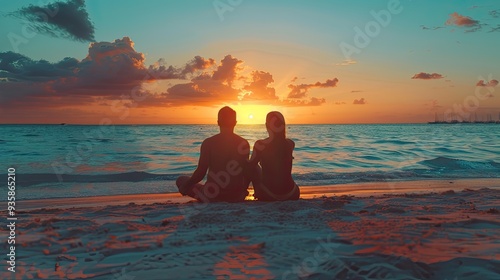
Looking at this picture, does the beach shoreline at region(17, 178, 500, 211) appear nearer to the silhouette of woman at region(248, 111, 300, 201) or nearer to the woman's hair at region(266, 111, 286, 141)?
the silhouette of woman at region(248, 111, 300, 201)

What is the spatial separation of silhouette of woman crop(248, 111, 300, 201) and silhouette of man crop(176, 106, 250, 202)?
266 mm

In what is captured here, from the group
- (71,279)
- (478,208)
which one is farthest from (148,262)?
(478,208)

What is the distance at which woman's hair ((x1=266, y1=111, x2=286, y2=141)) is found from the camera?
6.42 m

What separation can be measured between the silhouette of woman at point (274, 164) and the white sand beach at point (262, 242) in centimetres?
52

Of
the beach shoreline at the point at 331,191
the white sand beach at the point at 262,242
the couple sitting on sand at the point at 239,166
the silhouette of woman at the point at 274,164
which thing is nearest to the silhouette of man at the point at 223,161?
the couple sitting on sand at the point at 239,166

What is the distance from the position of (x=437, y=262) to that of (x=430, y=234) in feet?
3.34

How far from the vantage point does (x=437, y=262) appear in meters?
3.42

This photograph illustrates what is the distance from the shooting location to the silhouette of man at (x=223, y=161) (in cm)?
648

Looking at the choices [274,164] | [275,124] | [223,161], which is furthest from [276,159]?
[223,161]

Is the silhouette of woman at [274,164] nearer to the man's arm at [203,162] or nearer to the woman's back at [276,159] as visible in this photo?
the woman's back at [276,159]

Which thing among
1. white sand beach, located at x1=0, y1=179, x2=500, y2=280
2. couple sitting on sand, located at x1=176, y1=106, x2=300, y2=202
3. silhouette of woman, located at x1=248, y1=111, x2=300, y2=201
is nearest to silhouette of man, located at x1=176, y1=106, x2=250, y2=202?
couple sitting on sand, located at x1=176, y1=106, x2=300, y2=202

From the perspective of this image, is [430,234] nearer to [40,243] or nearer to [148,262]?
[148,262]

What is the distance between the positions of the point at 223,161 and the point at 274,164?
0.91 m

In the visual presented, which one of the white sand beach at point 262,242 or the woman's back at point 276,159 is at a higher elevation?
the woman's back at point 276,159
